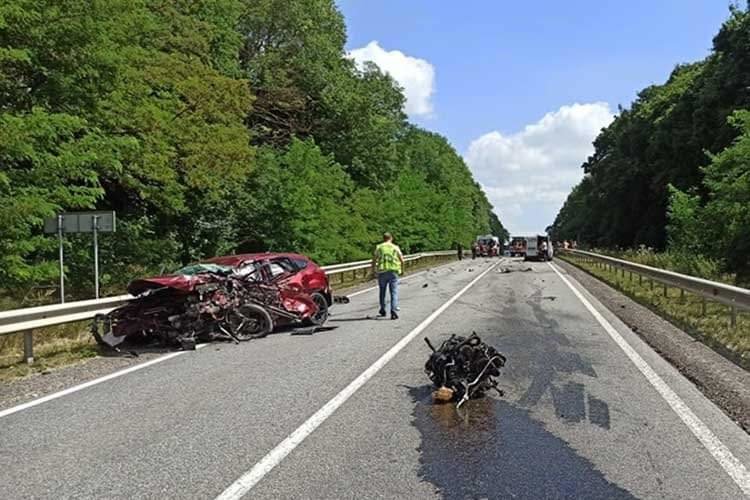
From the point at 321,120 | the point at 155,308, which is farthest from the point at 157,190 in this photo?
the point at 321,120

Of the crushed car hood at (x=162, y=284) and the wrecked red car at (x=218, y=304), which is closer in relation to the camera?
the crushed car hood at (x=162, y=284)

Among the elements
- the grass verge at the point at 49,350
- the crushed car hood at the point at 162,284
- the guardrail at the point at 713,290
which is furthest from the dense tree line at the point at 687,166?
the grass verge at the point at 49,350

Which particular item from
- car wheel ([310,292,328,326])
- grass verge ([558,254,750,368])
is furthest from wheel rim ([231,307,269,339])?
grass verge ([558,254,750,368])

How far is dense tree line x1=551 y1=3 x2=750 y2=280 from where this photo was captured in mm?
23109

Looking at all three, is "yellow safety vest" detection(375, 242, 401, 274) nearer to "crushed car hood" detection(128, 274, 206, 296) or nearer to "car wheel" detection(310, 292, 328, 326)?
"car wheel" detection(310, 292, 328, 326)

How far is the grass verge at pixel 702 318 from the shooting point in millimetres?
11036

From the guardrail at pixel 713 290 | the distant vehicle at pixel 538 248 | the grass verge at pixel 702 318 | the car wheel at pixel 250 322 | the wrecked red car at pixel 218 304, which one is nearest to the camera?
the grass verge at pixel 702 318

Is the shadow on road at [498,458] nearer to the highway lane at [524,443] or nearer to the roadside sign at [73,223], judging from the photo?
the highway lane at [524,443]

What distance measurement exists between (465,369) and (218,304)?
572 cm

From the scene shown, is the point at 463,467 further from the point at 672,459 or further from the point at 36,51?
the point at 36,51

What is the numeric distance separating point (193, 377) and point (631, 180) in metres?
78.4

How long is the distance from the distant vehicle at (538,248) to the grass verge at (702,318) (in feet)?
134

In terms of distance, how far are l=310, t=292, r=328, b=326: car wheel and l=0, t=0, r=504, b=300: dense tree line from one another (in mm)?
5087

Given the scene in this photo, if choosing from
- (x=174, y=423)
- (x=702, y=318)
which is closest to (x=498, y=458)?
(x=174, y=423)
